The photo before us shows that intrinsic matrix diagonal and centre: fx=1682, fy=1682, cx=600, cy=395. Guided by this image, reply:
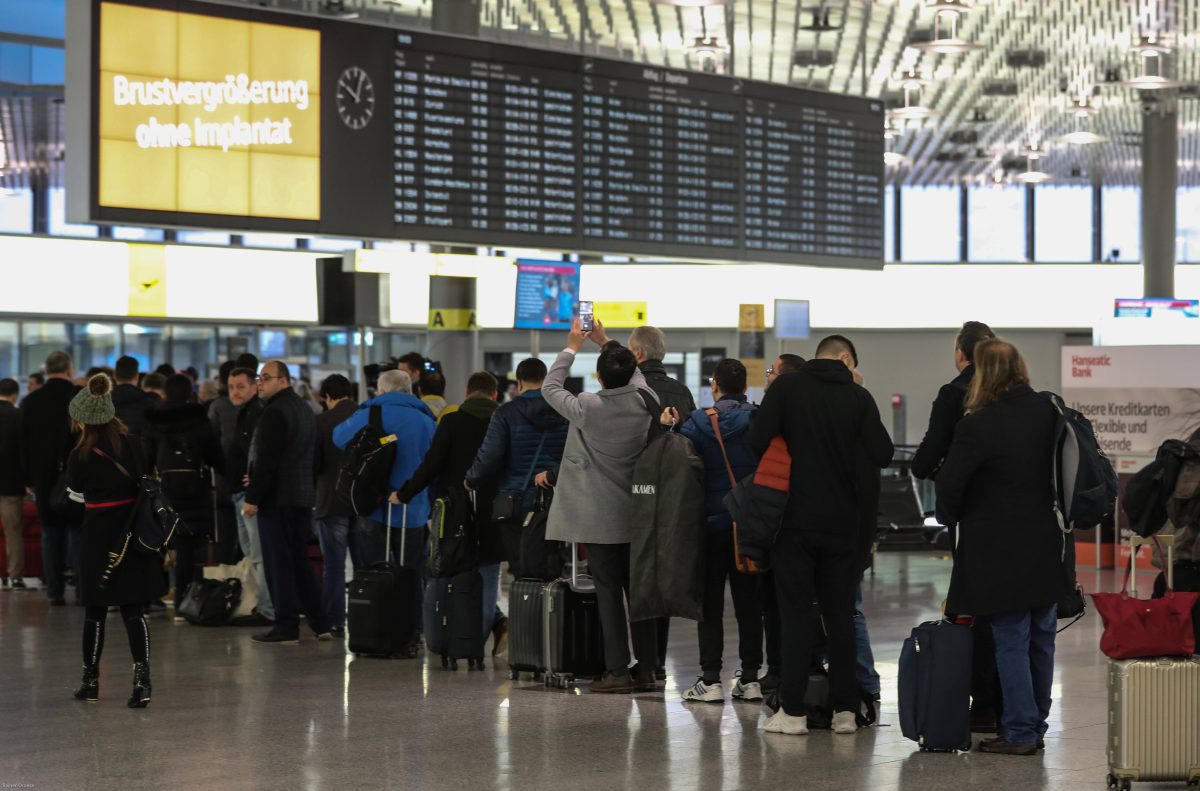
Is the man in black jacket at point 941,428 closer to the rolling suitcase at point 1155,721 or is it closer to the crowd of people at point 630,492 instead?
the crowd of people at point 630,492

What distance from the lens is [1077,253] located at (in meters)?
33.1

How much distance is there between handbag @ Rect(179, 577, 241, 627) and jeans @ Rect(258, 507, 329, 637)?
635 millimetres

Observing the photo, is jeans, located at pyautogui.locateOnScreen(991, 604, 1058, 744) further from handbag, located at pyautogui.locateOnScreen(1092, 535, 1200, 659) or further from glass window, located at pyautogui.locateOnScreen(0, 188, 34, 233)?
glass window, located at pyautogui.locateOnScreen(0, 188, 34, 233)

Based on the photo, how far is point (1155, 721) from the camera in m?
5.60

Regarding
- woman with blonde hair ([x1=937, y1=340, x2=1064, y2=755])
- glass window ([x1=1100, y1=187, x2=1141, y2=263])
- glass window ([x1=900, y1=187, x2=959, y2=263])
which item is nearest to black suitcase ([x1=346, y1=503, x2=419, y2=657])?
woman with blonde hair ([x1=937, y1=340, x2=1064, y2=755])

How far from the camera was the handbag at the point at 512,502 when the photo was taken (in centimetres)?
806

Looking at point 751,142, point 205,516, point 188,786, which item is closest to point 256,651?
point 205,516

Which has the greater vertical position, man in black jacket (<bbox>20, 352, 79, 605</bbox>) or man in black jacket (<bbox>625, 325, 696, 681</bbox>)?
man in black jacket (<bbox>625, 325, 696, 681</bbox>)

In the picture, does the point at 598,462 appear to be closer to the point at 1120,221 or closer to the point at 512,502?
the point at 512,502

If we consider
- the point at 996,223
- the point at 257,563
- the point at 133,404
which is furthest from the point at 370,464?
the point at 996,223

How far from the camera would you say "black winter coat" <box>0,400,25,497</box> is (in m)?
12.7

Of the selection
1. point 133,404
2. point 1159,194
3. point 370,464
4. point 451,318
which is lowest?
point 370,464

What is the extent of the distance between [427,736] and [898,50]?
45.2 feet

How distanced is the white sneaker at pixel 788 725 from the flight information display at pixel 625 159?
521 centimetres
